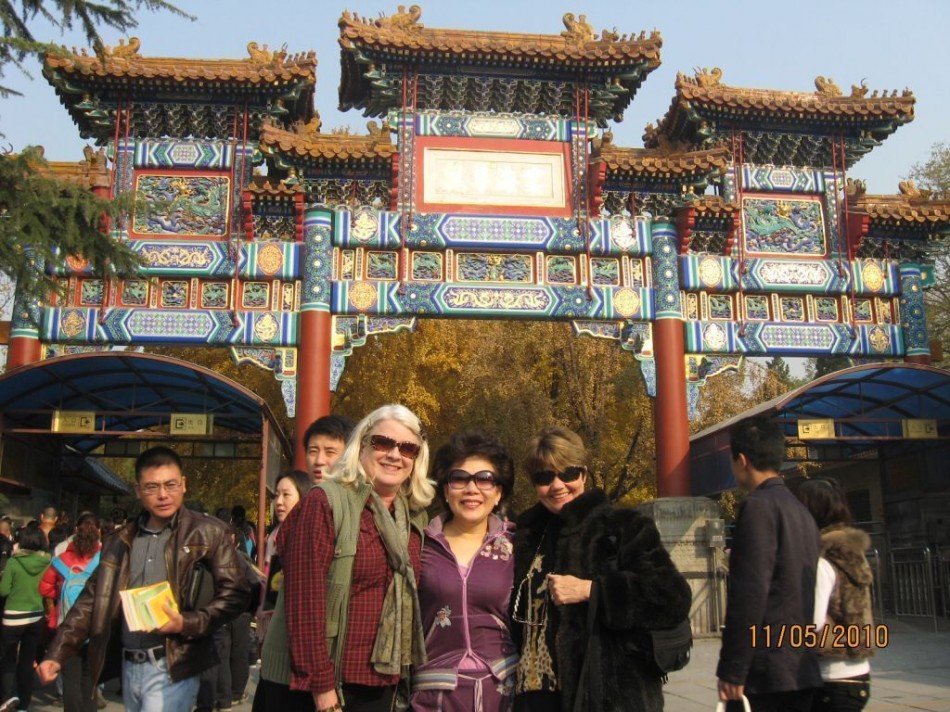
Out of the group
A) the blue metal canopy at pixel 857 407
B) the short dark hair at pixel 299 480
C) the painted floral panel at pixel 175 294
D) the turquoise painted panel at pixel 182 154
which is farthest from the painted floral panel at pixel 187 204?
the short dark hair at pixel 299 480

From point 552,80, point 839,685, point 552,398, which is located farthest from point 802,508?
point 552,398

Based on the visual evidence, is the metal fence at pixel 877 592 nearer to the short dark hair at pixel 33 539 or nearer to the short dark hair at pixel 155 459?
the short dark hair at pixel 33 539

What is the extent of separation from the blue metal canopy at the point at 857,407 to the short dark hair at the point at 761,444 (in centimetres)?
889

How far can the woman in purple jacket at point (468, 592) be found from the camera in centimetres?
307

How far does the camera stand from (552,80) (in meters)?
14.5

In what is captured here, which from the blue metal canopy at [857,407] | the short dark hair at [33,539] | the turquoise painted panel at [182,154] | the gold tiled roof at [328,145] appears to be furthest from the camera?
the turquoise painted panel at [182,154]

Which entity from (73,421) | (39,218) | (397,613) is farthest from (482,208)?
(397,613)

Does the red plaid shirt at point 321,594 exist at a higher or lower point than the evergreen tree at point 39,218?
lower

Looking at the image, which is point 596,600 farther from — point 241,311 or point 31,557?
point 241,311

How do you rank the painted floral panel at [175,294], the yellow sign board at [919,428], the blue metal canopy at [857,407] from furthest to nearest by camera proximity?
the yellow sign board at [919,428], the painted floral panel at [175,294], the blue metal canopy at [857,407]

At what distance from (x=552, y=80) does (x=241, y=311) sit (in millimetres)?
6374

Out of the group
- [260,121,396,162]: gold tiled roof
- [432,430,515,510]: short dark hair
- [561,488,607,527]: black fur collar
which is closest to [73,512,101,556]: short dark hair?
[432,430,515,510]: short dark hair

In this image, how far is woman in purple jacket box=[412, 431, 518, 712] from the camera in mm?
3070
